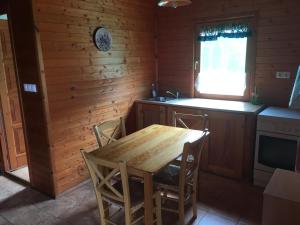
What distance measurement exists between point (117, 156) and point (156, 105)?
1.69 meters

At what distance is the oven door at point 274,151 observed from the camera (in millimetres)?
2670

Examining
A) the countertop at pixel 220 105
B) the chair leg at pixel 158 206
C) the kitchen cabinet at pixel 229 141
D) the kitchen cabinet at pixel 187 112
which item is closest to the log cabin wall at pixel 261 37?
the countertop at pixel 220 105

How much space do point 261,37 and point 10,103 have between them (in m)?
3.44

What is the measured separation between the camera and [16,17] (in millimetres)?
2641

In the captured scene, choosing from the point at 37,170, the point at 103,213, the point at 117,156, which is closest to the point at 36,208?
the point at 37,170

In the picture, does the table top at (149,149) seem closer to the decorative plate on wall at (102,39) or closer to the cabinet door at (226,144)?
the cabinet door at (226,144)

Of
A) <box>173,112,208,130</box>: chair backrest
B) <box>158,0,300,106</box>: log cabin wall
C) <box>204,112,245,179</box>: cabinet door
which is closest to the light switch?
<box>173,112,208,130</box>: chair backrest

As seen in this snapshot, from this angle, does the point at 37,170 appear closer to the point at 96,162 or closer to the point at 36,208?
the point at 36,208

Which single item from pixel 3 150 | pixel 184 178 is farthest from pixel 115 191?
pixel 3 150

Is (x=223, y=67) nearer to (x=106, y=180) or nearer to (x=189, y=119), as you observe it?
(x=189, y=119)

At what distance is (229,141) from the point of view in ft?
10.1

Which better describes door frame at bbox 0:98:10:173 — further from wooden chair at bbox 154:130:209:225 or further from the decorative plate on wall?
wooden chair at bbox 154:130:209:225

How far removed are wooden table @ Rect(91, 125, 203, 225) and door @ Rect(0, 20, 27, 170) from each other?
6.35 ft

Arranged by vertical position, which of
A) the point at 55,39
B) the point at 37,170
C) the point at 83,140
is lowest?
the point at 37,170
